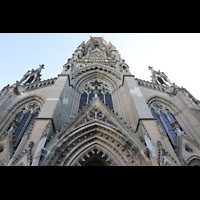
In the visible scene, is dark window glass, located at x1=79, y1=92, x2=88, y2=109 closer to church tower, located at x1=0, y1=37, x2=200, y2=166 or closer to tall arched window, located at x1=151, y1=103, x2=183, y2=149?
church tower, located at x1=0, y1=37, x2=200, y2=166

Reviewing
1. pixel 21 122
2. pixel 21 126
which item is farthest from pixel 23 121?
pixel 21 126

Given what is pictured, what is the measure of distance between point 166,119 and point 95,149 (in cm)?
771

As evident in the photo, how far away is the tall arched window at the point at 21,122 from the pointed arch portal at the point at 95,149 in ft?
12.2

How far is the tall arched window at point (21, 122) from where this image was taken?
10298mm

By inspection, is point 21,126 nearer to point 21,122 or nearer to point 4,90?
point 21,122

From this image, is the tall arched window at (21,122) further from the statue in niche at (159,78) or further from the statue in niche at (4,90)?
the statue in niche at (159,78)

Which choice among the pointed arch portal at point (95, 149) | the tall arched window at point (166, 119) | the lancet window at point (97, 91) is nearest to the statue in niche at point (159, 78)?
the tall arched window at point (166, 119)

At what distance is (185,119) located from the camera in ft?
42.4

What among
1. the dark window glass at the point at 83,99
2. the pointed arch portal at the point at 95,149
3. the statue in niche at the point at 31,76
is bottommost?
the pointed arch portal at the point at 95,149

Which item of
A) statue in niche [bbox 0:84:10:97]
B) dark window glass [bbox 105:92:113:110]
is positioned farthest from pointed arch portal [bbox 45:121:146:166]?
statue in niche [bbox 0:84:10:97]

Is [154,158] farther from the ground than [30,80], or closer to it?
closer to it
